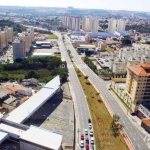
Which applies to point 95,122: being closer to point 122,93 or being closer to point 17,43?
point 122,93

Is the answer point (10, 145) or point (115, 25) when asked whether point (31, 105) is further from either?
point (115, 25)

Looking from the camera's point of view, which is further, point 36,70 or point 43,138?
point 36,70

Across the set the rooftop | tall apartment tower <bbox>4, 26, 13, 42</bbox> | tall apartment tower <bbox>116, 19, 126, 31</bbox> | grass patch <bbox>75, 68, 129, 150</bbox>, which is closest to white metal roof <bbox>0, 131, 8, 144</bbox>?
grass patch <bbox>75, 68, 129, 150</bbox>

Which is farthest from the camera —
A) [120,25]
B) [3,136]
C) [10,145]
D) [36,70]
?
[120,25]

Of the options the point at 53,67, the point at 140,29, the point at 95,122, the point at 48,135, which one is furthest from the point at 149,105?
the point at 140,29

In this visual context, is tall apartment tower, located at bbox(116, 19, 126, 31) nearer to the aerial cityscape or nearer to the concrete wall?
the aerial cityscape

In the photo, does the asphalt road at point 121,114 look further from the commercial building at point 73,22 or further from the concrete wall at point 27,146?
the commercial building at point 73,22

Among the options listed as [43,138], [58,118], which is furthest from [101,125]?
[43,138]
